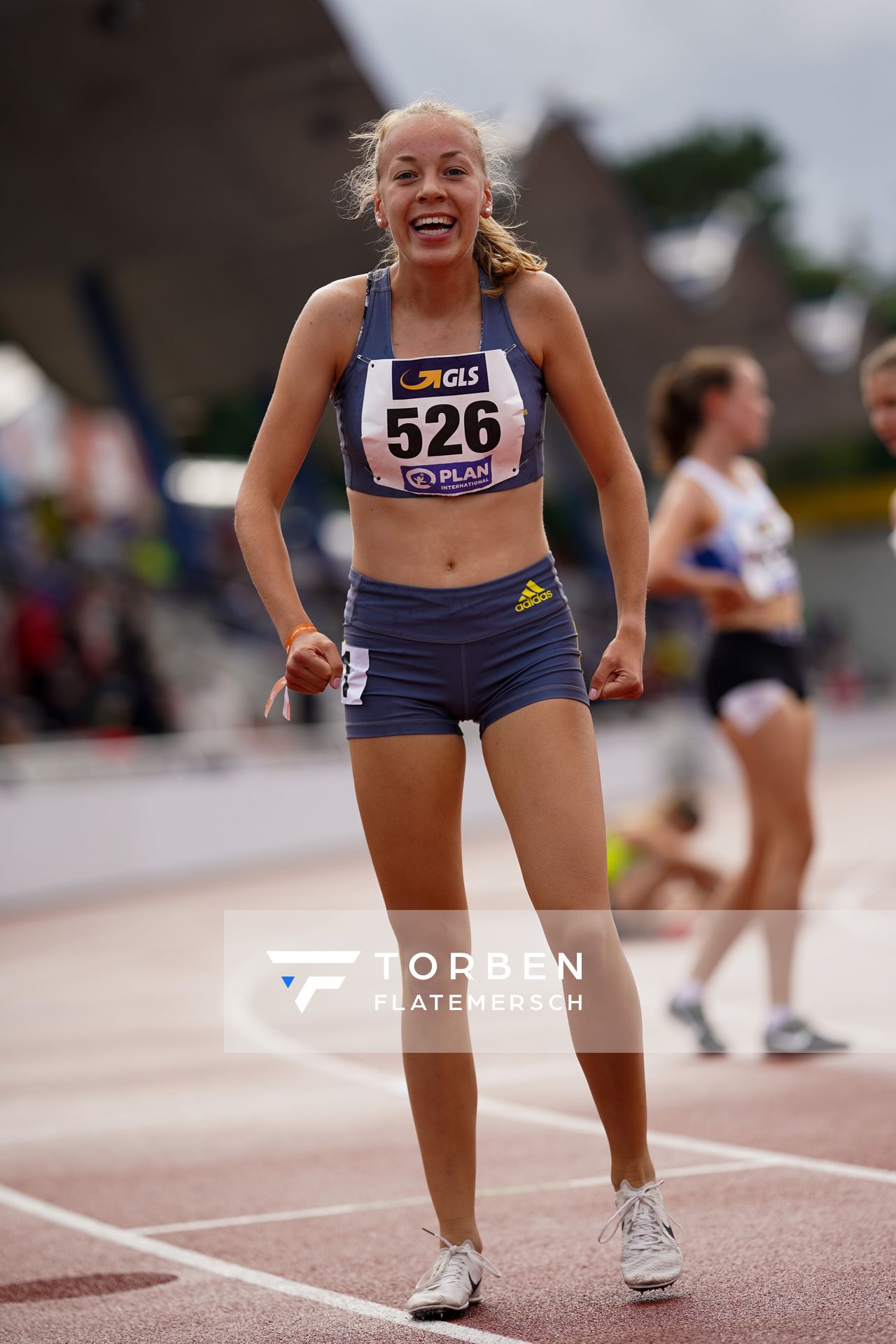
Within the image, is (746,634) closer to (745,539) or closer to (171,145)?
(745,539)

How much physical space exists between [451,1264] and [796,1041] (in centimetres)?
300

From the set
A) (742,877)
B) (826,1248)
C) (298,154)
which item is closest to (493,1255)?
(826,1248)

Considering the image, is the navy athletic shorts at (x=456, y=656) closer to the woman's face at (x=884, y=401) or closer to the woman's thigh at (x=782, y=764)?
the woman's face at (x=884, y=401)

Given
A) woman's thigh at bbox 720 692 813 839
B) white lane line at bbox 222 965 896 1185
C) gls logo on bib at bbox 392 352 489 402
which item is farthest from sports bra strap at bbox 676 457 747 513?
gls logo on bib at bbox 392 352 489 402

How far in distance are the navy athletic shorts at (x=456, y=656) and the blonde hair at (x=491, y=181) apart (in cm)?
67

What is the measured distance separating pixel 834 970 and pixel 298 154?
49.9 feet

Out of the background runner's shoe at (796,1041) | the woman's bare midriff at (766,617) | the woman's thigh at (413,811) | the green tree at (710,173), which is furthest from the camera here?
the green tree at (710,173)

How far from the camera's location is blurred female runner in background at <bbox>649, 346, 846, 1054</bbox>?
21.2 ft

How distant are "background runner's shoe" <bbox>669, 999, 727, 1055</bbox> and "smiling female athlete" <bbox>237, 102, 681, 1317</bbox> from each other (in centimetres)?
303

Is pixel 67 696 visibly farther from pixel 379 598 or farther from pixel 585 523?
pixel 585 523

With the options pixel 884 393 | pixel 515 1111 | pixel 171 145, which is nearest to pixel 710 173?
pixel 171 145

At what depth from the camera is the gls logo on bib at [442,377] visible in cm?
375

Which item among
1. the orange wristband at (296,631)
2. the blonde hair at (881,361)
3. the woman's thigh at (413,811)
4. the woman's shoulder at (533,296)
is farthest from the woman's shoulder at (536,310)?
the blonde hair at (881,361)

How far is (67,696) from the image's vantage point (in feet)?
Result: 60.6
